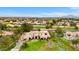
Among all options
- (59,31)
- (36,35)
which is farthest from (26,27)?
(59,31)

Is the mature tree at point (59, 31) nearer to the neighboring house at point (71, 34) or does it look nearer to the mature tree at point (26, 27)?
the neighboring house at point (71, 34)

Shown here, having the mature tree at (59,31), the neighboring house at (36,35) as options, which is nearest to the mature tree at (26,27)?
the neighboring house at (36,35)

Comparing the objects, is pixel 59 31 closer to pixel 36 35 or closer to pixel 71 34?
pixel 71 34

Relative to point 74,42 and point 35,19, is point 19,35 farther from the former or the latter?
point 74,42

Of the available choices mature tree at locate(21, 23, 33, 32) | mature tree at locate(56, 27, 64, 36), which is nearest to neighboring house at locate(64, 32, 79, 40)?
mature tree at locate(56, 27, 64, 36)

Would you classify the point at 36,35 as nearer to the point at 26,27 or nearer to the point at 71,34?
the point at 26,27

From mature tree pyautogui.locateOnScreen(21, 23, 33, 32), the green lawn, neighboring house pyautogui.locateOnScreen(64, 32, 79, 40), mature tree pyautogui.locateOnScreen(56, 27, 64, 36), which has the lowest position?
the green lawn

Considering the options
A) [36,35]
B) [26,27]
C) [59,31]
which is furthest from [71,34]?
[26,27]

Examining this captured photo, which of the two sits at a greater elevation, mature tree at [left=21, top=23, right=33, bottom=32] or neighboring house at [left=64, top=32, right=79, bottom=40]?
mature tree at [left=21, top=23, right=33, bottom=32]

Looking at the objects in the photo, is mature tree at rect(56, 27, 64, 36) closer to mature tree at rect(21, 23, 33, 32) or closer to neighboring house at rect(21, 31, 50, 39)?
neighboring house at rect(21, 31, 50, 39)

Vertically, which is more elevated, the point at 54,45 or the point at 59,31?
the point at 59,31
